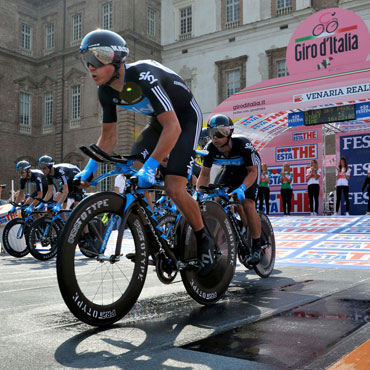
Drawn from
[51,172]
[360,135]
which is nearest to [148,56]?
[360,135]

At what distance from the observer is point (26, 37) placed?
37.7 metres

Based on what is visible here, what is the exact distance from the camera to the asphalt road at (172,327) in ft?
7.61

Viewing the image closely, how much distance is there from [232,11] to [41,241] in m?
27.6

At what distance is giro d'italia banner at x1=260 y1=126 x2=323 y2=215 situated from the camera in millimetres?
19266

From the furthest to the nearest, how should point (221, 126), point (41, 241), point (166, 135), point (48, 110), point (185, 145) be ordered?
1. point (48, 110)
2. point (41, 241)
3. point (221, 126)
4. point (185, 145)
5. point (166, 135)

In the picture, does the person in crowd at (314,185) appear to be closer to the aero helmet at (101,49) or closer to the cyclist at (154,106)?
the cyclist at (154,106)

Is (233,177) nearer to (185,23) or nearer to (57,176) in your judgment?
(57,176)

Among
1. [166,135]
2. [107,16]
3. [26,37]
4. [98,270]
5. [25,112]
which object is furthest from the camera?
[26,37]

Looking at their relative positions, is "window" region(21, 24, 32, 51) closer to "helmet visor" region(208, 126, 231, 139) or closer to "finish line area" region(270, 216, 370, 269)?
"finish line area" region(270, 216, 370, 269)

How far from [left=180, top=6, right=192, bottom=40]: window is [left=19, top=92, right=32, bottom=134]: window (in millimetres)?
12909

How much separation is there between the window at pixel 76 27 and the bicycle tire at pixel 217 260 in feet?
116

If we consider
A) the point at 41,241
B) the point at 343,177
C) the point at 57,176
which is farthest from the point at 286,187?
the point at 41,241

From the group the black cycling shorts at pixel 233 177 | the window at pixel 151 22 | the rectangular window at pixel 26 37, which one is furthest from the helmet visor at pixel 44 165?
the rectangular window at pixel 26 37

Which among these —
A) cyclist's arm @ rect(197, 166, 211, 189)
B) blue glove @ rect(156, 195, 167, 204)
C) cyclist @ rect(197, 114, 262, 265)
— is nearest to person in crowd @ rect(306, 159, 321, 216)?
blue glove @ rect(156, 195, 167, 204)
